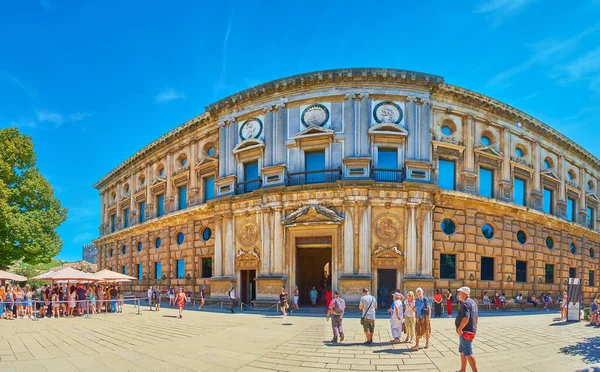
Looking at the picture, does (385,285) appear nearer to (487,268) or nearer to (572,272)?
(487,268)

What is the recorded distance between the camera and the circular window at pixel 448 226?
78.0 ft

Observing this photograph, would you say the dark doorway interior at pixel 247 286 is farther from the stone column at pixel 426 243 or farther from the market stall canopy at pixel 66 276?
the stone column at pixel 426 243

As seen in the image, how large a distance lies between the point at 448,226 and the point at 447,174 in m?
3.11

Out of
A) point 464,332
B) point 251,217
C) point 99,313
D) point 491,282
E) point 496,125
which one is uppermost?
point 496,125

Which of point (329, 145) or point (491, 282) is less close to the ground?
point (329, 145)

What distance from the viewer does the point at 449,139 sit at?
24766 millimetres

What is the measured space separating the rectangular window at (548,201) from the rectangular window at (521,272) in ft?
17.3

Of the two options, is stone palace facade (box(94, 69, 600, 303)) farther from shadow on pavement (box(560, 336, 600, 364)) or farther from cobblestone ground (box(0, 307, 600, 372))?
shadow on pavement (box(560, 336, 600, 364))

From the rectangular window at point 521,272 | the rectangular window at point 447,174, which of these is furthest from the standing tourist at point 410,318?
the rectangular window at point 521,272

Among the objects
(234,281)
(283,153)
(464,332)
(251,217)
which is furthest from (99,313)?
(464,332)

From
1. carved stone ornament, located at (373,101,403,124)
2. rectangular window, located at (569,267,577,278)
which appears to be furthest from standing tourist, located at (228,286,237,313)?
rectangular window, located at (569,267,577,278)

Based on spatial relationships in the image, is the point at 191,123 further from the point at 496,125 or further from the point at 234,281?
the point at 496,125

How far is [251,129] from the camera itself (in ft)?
86.8

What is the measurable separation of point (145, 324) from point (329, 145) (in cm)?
1308
